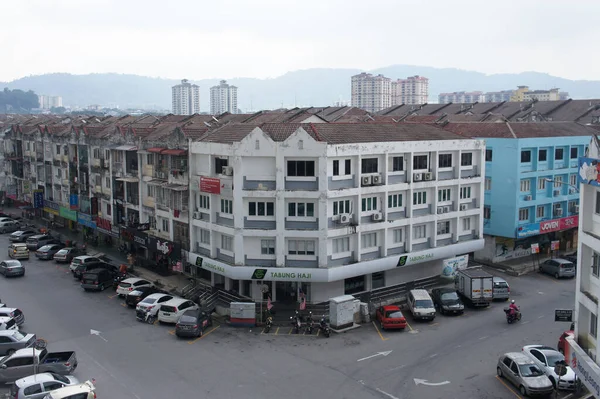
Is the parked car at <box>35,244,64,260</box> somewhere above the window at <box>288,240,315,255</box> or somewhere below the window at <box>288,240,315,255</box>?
below

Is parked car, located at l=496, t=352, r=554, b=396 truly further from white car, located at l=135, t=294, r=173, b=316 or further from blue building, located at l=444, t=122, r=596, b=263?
blue building, located at l=444, t=122, r=596, b=263

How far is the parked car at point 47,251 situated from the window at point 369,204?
92.8 feet

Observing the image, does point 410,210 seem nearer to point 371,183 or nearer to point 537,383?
point 371,183

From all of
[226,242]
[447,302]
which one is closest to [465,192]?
[447,302]

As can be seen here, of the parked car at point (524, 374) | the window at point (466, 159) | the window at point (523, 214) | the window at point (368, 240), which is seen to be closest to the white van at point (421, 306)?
the window at point (368, 240)

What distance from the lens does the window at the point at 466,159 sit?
130 ft

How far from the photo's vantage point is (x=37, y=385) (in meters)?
22.0

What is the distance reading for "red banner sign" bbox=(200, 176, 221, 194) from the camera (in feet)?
114

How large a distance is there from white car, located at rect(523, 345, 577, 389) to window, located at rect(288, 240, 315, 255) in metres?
12.6

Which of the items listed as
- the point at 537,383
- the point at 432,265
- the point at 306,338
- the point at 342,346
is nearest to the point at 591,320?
the point at 537,383

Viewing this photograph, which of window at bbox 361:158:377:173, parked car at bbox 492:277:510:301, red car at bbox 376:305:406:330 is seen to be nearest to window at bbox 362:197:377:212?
window at bbox 361:158:377:173

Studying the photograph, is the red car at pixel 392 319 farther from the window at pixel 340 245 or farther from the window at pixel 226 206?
the window at pixel 226 206

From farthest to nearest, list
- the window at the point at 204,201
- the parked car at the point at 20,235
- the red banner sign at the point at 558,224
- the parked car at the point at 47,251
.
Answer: the parked car at the point at 20,235 < the parked car at the point at 47,251 < the red banner sign at the point at 558,224 < the window at the point at 204,201

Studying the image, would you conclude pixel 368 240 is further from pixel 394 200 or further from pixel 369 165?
pixel 369 165
